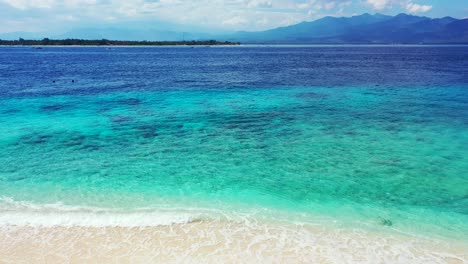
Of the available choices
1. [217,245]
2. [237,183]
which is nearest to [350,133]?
[237,183]

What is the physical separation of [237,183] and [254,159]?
3.20 meters

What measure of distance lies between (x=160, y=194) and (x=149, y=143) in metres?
7.36

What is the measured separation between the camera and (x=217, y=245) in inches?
427

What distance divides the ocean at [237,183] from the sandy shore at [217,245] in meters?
0.05

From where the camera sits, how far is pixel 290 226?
39.1 ft

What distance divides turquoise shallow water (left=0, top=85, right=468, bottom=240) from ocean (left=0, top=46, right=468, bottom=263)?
0.09 meters

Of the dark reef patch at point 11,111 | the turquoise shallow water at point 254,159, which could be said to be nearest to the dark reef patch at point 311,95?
the turquoise shallow water at point 254,159

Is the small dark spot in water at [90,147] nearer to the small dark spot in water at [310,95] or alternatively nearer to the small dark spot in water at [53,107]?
the small dark spot in water at [53,107]

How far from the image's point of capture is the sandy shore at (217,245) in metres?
10.2

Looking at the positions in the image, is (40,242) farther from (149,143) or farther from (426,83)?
(426,83)

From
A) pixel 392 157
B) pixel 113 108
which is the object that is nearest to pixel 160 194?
pixel 392 157

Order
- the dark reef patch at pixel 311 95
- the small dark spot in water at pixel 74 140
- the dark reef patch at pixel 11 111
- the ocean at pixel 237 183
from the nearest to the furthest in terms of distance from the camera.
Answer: the ocean at pixel 237 183
the small dark spot in water at pixel 74 140
the dark reef patch at pixel 11 111
the dark reef patch at pixel 311 95

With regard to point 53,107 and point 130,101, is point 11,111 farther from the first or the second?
point 130,101

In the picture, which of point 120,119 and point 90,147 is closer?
point 90,147
